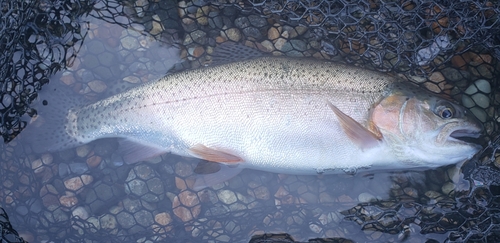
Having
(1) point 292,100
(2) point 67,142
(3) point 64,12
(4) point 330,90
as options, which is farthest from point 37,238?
(4) point 330,90

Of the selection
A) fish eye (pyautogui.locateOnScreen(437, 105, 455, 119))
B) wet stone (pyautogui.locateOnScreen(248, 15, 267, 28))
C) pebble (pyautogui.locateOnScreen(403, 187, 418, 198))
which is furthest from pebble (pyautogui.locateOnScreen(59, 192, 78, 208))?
fish eye (pyautogui.locateOnScreen(437, 105, 455, 119))

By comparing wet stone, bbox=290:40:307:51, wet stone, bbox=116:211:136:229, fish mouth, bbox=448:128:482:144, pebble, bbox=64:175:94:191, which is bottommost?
wet stone, bbox=116:211:136:229

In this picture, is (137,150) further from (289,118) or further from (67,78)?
(289,118)

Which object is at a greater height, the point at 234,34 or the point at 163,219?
the point at 234,34

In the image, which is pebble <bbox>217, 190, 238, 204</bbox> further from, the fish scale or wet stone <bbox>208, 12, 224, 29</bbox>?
wet stone <bbox>208, 12, 224, 29</bbox>

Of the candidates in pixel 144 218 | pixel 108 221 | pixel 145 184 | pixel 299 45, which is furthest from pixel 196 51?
pixel 108 221

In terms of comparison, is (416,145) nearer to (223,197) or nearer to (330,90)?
(330,90)

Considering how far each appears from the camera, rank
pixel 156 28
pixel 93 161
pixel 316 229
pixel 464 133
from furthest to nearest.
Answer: pixel 156 28
pixel 93 161
pixel 316 229
pixel 464 133
